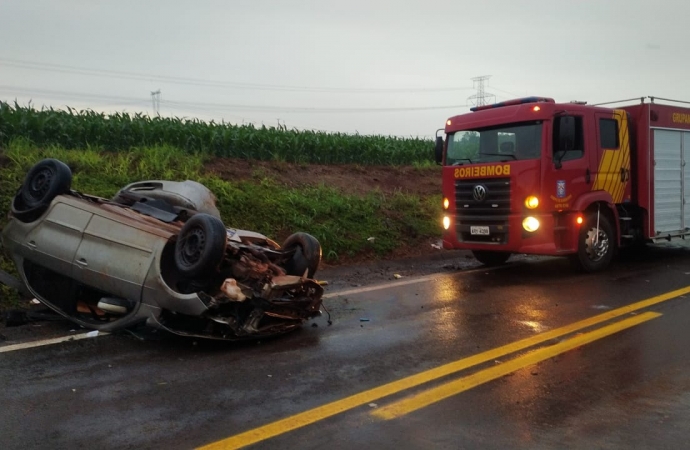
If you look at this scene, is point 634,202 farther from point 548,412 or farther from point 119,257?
point 119,257

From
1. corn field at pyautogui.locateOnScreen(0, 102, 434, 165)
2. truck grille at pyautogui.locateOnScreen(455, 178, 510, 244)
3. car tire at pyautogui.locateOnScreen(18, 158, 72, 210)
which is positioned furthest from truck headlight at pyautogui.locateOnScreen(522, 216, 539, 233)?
corn field at pyautogui.locateOnScreen(0, 102, 434, 165)

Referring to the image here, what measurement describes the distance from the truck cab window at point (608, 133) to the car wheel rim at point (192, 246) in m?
6.93

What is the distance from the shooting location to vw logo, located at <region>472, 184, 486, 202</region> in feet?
31.6

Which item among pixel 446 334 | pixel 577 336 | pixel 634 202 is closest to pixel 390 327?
pixel 446 334

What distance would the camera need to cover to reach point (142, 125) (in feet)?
47.3

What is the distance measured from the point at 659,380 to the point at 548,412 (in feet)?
3.99

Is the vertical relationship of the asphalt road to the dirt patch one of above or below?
below

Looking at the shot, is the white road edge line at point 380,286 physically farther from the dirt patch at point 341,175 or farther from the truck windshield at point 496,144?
the dirt patch at point 341,175

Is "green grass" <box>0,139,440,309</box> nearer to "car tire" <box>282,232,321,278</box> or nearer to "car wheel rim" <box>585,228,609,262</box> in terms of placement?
"car wheel rim" <box>585,228,609,262</box>

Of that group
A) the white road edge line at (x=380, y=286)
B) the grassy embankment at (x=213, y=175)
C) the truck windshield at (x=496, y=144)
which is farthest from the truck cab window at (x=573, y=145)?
the grassy embankment at (x=213, y=175)

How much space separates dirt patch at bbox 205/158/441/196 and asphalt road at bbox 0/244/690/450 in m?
7.32

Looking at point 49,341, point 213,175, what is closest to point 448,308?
point 49,341

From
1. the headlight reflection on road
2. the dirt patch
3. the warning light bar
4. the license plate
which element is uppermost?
the warning light bar

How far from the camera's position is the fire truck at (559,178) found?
9250 millimetres
